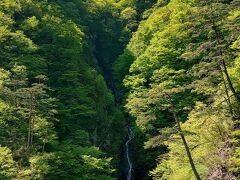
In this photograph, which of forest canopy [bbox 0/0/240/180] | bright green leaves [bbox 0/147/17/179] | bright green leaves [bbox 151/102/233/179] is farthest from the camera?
bright green leaves [bbox 0/147/17/179]

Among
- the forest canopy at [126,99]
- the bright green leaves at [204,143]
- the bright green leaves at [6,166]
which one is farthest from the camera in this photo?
the bright green leaves at [6,166]

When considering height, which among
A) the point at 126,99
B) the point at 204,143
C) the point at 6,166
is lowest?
the point at 204,143

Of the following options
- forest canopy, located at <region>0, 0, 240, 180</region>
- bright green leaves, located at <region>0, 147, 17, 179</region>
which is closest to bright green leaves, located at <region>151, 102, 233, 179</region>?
forest canopy, located at <region>0, 0, 240, 180</region>

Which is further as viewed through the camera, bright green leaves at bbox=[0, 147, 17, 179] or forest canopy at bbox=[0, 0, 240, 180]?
bright green leaves at bbox=[0, 147, 17, 179]

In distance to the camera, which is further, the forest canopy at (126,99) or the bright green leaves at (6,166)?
the bright green leaves at (6,166)

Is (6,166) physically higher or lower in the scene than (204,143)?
higher

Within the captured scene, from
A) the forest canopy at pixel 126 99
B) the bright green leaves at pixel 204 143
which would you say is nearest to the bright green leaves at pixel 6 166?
the forest canopy at pixel 126 99

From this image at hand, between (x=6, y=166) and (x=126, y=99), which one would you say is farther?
(x=126, y=99)

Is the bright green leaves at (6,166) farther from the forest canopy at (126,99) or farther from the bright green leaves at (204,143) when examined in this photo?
the bright green leaves at (204,143)

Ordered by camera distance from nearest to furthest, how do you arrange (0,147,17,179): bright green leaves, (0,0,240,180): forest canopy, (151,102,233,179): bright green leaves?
(0,0,240,180): forest canopy, (151,102,233,179): bright green leaves, (0,147,17,179): bright green leaves

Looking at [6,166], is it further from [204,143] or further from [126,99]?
[126,99]

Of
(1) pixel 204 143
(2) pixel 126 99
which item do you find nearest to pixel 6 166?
(1) pixel 204 143

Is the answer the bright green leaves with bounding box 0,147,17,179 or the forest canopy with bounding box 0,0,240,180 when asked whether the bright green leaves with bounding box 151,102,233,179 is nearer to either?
the forest canopy with bounding box 0,0,240,180

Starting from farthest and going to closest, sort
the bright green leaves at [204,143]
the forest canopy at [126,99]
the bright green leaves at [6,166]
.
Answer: the bright green leaves at [6,166]
the bright green leaves at [204,143]
the forest canopy at [126,99]
